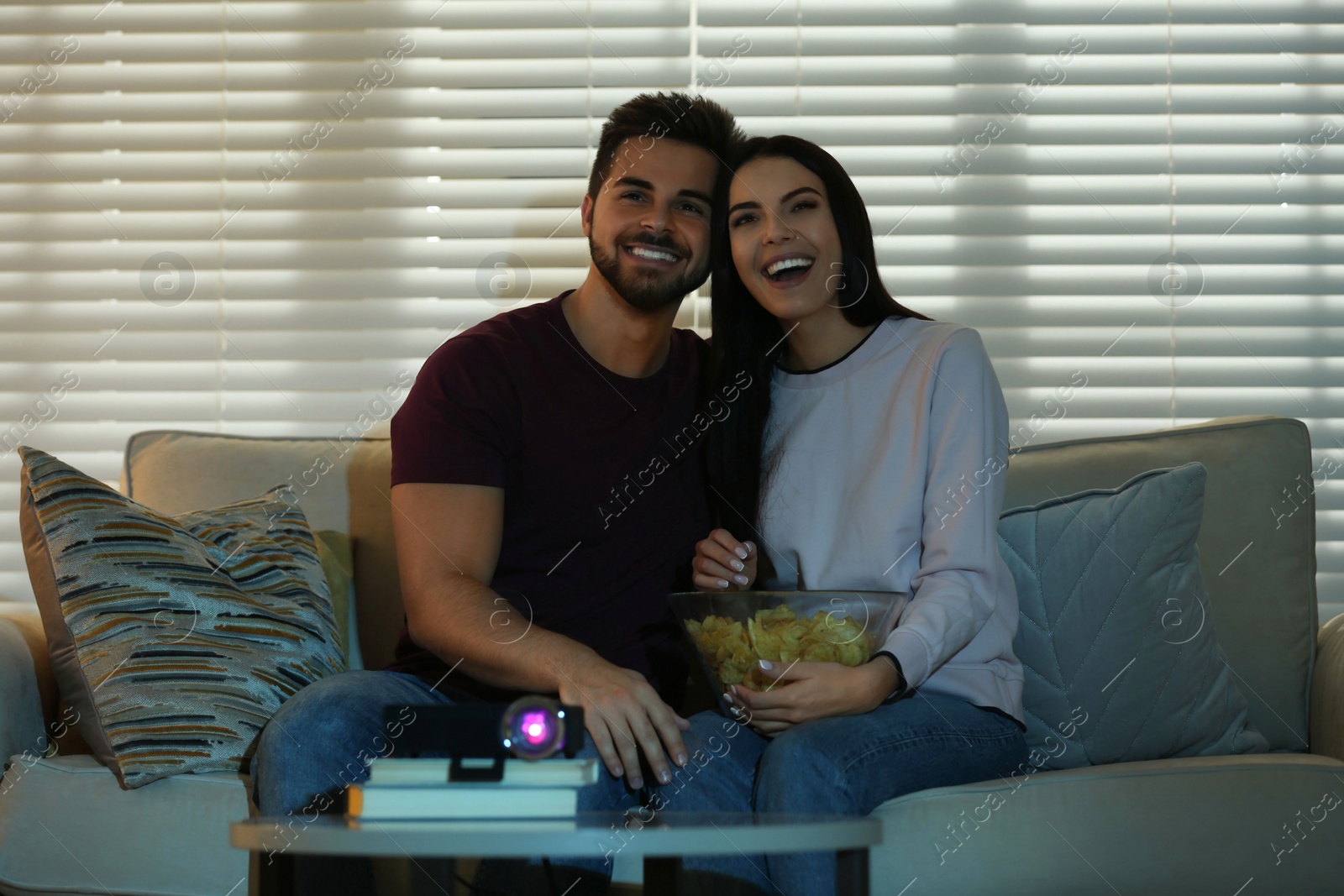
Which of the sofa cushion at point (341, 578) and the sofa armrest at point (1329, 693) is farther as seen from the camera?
the sofa cushion at point (341, 578)

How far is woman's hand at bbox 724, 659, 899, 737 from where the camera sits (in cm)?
132

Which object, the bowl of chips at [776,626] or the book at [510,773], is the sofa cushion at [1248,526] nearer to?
the bowl of chips at [776,626]

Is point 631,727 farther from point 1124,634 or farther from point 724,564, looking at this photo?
point 1124,634

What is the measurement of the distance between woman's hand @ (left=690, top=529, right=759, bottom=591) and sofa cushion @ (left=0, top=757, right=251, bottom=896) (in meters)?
0.70

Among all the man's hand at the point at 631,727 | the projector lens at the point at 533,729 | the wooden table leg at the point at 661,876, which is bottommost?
the wooden table leg at the point at 661,876

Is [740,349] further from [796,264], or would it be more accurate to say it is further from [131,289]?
[131,289]

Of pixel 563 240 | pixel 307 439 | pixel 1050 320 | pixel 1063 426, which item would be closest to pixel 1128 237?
pixel 1050 320

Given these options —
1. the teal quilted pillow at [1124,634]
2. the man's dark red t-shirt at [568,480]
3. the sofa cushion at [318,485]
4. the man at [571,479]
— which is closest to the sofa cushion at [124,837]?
the man at [571,479]

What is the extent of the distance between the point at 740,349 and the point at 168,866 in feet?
3.76

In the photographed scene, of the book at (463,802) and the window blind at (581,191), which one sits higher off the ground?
the window blind at (581,191)

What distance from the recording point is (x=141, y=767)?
150 cm

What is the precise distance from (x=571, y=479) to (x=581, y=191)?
0.89m

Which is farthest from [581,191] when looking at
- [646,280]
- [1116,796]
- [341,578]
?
[1116,796]

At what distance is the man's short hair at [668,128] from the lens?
6.28ft
